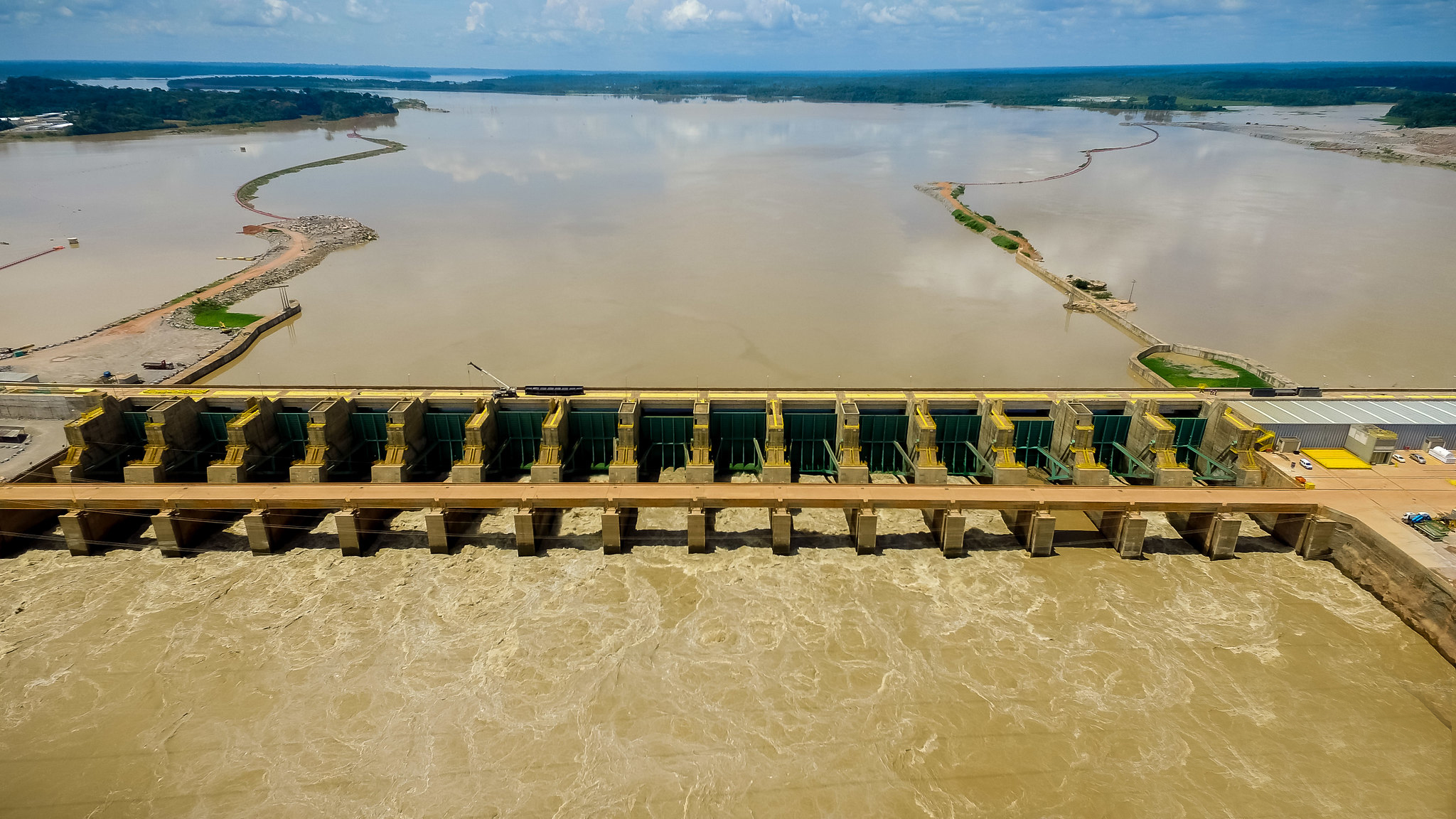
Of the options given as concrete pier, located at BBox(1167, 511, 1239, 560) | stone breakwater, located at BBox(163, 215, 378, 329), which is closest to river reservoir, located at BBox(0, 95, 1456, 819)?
concrete pier, located at BBox(1167, 511, 1239, 560)

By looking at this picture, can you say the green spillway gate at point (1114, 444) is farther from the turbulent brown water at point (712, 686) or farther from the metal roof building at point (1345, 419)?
the turbulent brown water at point (712, 686)

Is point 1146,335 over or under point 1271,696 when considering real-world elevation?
over

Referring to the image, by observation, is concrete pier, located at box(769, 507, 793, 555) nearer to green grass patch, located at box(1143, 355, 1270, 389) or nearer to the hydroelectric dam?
the hydroelectric dam

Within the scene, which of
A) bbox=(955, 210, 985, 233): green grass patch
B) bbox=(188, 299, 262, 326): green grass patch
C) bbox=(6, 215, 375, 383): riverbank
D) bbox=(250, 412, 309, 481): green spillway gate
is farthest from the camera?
bbox=(955, 210, 985, 233): green grass patch

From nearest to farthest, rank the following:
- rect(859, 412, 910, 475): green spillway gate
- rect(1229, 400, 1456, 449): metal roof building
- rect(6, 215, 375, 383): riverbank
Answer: rect(1229, 400, 1456, 449): metal roof building → rect(859, 412, 910, 475): green spillway gate → rect(6, 215, 375, 383): riverbank

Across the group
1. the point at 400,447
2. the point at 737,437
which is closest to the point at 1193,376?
the point at 737,437

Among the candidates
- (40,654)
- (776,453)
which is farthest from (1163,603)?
(40,654)

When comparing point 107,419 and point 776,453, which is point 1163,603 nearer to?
point 776,453
